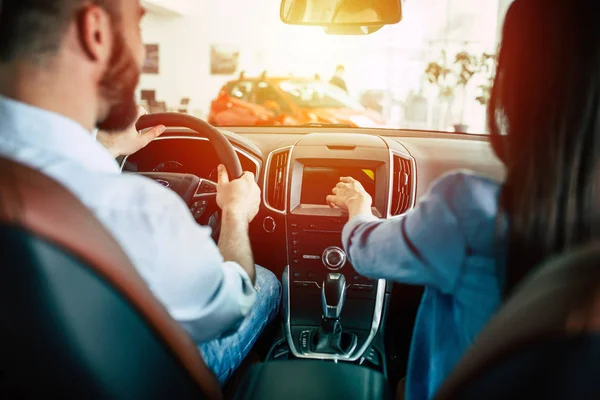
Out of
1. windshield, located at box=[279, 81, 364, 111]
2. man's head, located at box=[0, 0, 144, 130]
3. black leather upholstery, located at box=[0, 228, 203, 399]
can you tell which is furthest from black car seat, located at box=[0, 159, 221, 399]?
windshield, located at box=[279, 81, 364, 111]

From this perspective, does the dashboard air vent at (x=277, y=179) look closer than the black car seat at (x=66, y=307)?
No

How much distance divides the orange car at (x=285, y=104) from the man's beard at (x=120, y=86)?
201 inches

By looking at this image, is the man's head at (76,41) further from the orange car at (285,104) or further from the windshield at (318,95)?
the windshield at (318,95)

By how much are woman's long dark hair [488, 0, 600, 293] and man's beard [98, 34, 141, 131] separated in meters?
0.65

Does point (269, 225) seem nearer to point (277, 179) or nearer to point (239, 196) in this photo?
point (277, 179)

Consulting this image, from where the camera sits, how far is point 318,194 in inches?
91.9

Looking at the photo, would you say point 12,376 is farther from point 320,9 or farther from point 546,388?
point 320,9

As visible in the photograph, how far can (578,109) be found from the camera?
820mm

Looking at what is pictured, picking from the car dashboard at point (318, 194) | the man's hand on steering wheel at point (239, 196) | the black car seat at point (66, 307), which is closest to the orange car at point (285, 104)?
the car dashboard at point (318, 194)

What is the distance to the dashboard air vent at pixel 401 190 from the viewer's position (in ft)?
7.36

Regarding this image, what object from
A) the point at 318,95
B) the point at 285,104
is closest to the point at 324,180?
the point at 318,95

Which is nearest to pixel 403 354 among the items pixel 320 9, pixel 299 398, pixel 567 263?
pixel 299 398

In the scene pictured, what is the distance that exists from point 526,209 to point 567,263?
0.19 m

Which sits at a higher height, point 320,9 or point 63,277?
point 320,9
